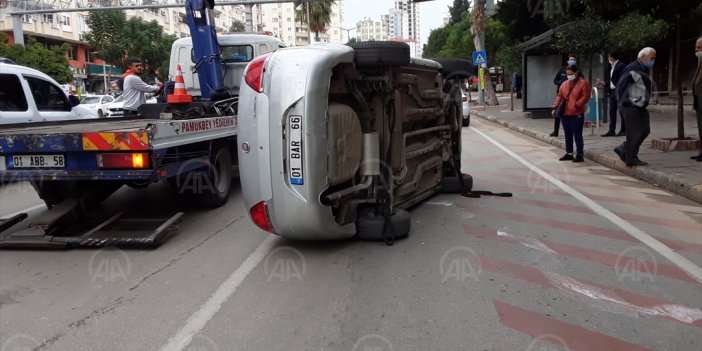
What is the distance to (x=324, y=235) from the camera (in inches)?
195

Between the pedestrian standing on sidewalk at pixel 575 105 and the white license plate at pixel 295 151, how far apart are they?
23.4 feet

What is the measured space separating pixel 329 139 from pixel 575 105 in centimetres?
691

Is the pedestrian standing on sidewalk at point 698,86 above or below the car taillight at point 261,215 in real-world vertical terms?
above

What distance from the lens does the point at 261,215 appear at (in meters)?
4.90

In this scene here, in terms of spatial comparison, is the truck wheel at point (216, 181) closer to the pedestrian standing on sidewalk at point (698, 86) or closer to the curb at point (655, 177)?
the curb at point (655, 177)

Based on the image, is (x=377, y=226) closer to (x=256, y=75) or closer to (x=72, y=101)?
(x=256, y=75)

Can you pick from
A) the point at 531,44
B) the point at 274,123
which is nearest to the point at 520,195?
the point at 274,123

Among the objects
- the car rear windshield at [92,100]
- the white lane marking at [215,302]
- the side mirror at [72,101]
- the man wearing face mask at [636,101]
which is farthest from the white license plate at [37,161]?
the car rear windshield at [92,100]

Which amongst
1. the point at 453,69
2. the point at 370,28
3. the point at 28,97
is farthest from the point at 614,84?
the point at 370,28

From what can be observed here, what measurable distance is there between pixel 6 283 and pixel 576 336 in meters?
4.42

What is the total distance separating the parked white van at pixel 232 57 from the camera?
9.64m

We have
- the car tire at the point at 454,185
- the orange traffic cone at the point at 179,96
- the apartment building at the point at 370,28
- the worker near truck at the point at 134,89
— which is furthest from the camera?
the apartment building at the point at 370,28

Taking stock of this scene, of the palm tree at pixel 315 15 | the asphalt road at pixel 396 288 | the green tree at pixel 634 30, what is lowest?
the asphalt road at pixel 396 288

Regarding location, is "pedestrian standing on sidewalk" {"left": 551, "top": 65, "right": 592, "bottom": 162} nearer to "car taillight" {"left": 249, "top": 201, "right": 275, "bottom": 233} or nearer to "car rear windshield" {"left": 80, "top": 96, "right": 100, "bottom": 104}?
"car taillight" {"left": 249, "top": 201, "right": 275, "bottom": 233}
